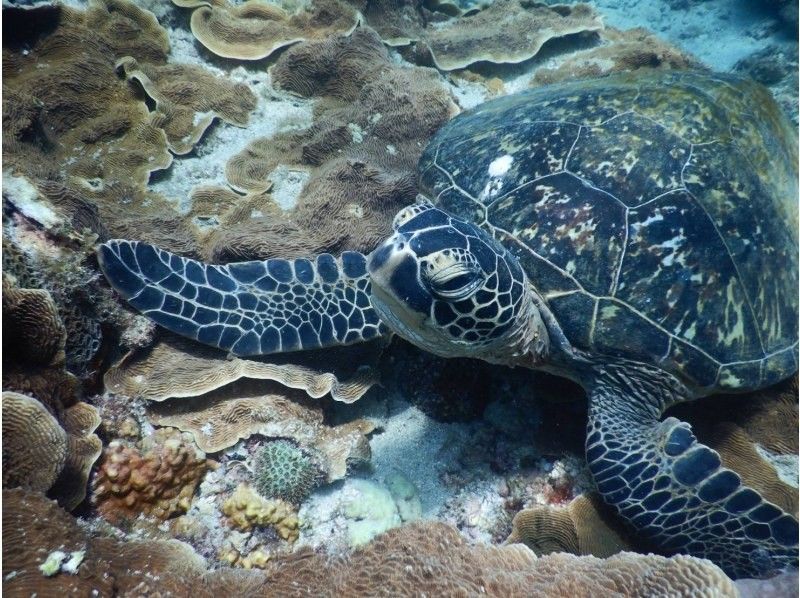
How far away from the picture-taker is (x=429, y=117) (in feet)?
11.6

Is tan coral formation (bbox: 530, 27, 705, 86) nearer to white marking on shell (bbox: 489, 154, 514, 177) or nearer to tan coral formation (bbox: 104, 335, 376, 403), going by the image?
white marking on shell (bbox: 489, 154, 514, 177)

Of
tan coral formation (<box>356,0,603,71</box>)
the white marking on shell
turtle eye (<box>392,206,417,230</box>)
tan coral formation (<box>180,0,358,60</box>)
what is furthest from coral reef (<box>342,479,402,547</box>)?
tan coral formation (<box>356,0,603,71</box>)

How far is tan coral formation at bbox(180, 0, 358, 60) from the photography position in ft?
13.3

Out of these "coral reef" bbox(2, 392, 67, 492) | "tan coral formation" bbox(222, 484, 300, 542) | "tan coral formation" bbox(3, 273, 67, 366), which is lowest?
"tan coral formation" bbox(222, 484, 300, 542)

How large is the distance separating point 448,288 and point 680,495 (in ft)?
4.80

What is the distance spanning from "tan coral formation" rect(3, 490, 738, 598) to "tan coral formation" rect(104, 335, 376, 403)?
67 cm

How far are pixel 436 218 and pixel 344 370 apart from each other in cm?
109

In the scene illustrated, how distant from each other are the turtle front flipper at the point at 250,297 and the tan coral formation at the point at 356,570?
94cm

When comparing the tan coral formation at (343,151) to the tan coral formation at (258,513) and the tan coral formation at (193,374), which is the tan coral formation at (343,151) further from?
the tan coral formation at (258,513)

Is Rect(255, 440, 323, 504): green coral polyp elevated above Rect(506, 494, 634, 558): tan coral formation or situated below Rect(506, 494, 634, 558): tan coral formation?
below

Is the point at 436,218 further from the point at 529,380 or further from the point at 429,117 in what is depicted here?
the point at 429,117

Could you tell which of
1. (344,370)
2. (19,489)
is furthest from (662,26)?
(19,489)

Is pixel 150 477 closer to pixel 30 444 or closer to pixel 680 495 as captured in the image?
pixel 30 444

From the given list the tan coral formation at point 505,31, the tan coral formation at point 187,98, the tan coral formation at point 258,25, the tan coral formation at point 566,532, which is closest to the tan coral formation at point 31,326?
the tan coral formation at point 187,98
